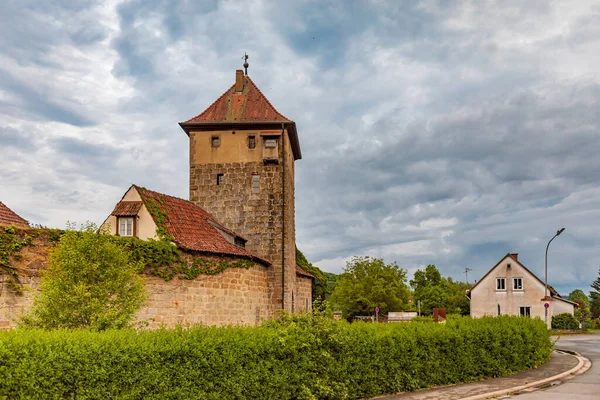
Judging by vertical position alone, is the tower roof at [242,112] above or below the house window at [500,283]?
above

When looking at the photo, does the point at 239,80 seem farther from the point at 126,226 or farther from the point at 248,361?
the point at 248,361

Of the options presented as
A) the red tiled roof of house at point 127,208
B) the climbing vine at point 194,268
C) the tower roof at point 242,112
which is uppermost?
the tower roof at point 242,112

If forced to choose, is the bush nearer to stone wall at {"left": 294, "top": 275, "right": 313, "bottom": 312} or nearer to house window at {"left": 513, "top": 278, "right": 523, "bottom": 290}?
house window at {"left": 513, "top": 278, "right": 523, "bottom": 290}

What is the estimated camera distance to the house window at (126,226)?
23.5m

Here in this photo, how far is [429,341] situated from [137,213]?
13250mm

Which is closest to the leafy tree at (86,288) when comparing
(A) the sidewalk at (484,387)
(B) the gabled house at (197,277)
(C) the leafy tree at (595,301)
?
(B) the gabled house at (197,277)

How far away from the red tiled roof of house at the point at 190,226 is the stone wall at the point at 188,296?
78cm

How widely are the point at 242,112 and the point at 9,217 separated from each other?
44.2 ft

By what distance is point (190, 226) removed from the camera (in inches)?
992

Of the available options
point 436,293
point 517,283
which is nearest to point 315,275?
point 517,283

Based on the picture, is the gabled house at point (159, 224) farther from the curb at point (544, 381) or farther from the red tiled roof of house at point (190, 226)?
the curb at point (544, 381)

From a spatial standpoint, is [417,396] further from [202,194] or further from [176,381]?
[202,194]

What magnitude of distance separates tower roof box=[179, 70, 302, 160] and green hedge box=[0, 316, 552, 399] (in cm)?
1620

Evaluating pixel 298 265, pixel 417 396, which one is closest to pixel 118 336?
pixel 417 396
